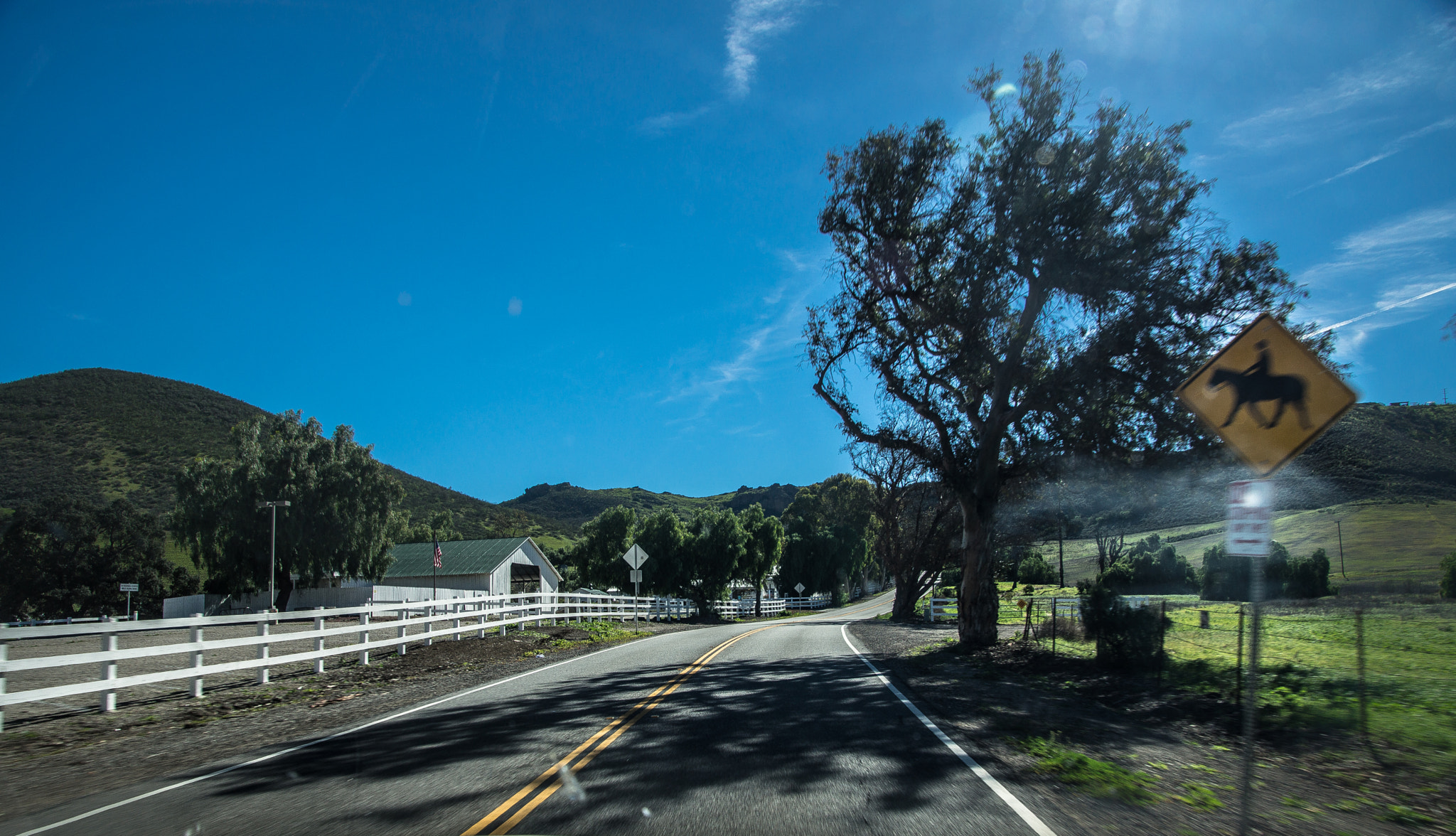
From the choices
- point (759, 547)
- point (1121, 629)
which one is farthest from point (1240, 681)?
point (759, 547)

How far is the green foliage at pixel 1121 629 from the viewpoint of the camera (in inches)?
508

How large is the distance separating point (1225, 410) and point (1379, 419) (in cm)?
4005

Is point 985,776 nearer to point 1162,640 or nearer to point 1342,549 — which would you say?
point 1162,640

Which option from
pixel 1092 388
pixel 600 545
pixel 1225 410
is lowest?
pixel 600 545

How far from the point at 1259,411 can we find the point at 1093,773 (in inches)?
139

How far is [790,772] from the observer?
6.51m

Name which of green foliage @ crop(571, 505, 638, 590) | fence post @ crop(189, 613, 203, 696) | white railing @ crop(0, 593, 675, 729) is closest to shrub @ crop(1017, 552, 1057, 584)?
green foliage @ crop(571, 505, 638, 590)

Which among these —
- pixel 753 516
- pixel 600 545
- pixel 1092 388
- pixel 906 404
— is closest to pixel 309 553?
pixel 600 545

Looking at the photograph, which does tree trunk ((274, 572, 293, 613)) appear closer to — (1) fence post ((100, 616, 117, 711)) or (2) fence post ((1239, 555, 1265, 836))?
(1) fence post ((100, 616, 117, 711))

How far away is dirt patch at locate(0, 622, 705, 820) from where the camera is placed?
7.09m

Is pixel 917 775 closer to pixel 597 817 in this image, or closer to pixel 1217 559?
pixel 597 817

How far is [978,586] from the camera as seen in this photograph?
1978 centimetres

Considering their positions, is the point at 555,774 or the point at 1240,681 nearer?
the point at 555,774

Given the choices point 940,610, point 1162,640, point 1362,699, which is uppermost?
point 1362,699
